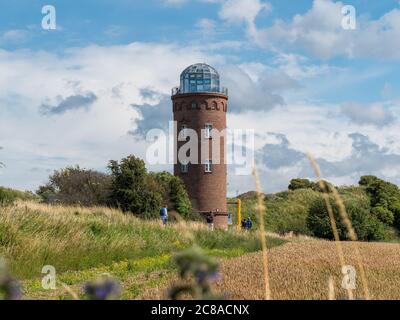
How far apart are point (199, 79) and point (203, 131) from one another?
419cm

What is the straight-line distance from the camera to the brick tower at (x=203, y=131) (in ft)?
156

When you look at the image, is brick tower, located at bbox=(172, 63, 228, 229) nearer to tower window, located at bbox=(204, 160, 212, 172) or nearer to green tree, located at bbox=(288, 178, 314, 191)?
tower window, located at bbox=(204, 160, 212, 172)

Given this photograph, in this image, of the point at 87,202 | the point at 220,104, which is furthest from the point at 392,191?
the point at 87,202

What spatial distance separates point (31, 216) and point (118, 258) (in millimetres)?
2448

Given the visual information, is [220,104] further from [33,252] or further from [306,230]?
[33,252]

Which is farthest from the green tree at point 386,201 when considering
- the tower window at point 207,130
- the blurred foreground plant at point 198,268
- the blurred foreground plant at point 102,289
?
the blurred foreground plant at point 102,289

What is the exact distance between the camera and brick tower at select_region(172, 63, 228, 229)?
4759 centimetres

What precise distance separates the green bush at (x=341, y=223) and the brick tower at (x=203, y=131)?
7781 millimetres

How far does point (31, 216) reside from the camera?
54.1 ft

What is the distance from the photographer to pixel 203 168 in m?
47.9

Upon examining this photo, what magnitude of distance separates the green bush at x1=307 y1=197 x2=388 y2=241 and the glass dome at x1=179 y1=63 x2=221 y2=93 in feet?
40.5

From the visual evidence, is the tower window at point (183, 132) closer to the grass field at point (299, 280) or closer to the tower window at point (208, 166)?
the tower window at point (208, 166)

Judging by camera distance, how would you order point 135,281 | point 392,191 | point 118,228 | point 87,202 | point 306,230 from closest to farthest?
point 135,281 < point 118,228 < point 87,202 < point 306,230 < point 392,191
